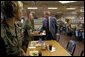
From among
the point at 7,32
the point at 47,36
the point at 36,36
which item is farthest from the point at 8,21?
the point at 36,36

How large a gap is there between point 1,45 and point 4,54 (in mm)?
85

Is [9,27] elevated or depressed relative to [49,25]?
elevated

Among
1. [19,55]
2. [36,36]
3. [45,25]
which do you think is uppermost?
[19,55]

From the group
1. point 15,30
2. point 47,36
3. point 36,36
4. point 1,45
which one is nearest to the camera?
point 1,45

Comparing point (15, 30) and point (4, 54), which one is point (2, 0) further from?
point (4, 54)

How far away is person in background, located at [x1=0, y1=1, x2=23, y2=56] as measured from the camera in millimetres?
1738

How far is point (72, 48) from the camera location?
298cm

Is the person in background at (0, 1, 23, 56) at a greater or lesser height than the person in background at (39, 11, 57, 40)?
greater

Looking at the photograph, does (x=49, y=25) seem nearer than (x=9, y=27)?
No

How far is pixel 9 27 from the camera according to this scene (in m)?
1.84

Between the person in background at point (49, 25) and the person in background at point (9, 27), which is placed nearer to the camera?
the person in background at point (9, 27)

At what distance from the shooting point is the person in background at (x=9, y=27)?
174cm

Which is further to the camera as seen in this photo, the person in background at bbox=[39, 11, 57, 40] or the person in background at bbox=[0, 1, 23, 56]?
the person in background at bbox=[39, 11, 57, 40]

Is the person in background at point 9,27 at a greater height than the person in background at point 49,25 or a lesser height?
greater
